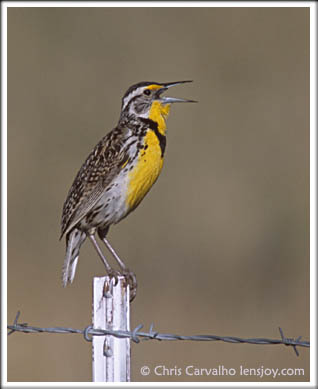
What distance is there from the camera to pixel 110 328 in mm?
2420

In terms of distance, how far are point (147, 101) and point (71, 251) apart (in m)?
0.75

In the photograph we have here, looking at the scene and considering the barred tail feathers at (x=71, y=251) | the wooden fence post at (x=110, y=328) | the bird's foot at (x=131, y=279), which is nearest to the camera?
the wooden fence post at (x=110, y=328)

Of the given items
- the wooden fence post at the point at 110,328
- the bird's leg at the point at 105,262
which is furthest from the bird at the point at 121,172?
the wooden fence post at the point at 110,328

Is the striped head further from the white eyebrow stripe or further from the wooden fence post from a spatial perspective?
the wooden fence post

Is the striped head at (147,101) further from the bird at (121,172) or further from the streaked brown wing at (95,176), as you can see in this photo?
the streaked brown wing at (95,176)

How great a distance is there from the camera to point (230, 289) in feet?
15.3

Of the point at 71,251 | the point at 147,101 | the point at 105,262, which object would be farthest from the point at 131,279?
the point at 147,101

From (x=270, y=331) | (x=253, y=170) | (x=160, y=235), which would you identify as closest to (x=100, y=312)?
(x=270, y=331)

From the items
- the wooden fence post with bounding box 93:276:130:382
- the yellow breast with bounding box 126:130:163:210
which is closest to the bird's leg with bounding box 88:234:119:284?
the yellow breast with bounding box 126:130:163:210

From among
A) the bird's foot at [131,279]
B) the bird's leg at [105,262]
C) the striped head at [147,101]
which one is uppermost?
the striped head at [147,101]

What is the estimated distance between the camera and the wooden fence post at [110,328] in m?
2.42

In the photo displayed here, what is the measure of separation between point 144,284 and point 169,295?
17 cm

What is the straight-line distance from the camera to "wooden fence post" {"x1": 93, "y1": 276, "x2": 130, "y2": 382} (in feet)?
7.95

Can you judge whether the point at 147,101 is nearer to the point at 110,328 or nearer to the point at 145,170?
the point at 145,170
